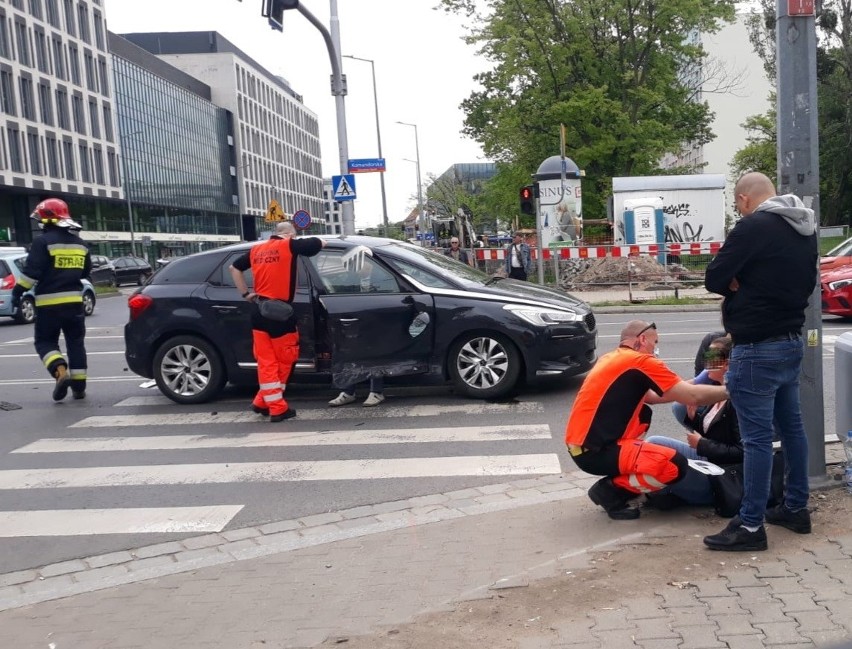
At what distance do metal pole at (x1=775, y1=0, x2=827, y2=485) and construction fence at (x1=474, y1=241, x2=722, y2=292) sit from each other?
15902mm

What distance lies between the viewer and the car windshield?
9031 mm

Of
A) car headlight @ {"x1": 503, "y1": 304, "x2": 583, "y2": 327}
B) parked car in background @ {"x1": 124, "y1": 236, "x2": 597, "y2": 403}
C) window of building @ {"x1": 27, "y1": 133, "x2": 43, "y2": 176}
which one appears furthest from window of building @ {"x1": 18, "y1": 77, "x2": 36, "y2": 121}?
car headlight @ {"x1": 503, "y1": 304, "x2": 583, "y2": 327}

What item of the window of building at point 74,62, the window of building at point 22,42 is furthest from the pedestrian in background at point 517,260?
the window of building at point 74,62

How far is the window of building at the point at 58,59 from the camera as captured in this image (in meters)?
56.6

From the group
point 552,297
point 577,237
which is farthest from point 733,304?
point 577,237

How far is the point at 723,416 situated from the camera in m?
5.14

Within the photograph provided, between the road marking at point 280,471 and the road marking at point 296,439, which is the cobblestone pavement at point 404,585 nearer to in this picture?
the road marking at point 280,471

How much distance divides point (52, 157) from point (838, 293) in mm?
52483

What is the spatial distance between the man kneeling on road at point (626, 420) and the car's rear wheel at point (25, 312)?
19274 millimetres

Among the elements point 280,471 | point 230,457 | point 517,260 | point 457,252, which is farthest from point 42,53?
point 280,471

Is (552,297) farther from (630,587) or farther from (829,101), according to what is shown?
(829,101)

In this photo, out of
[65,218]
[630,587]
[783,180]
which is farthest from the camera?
[65,218]

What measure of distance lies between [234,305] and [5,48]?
4883 centimetres

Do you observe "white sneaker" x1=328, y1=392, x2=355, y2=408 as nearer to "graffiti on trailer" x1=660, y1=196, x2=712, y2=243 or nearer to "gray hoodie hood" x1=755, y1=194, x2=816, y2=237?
"gray hoodie hood" x1=755, y1=194, x2=816, y2=237
